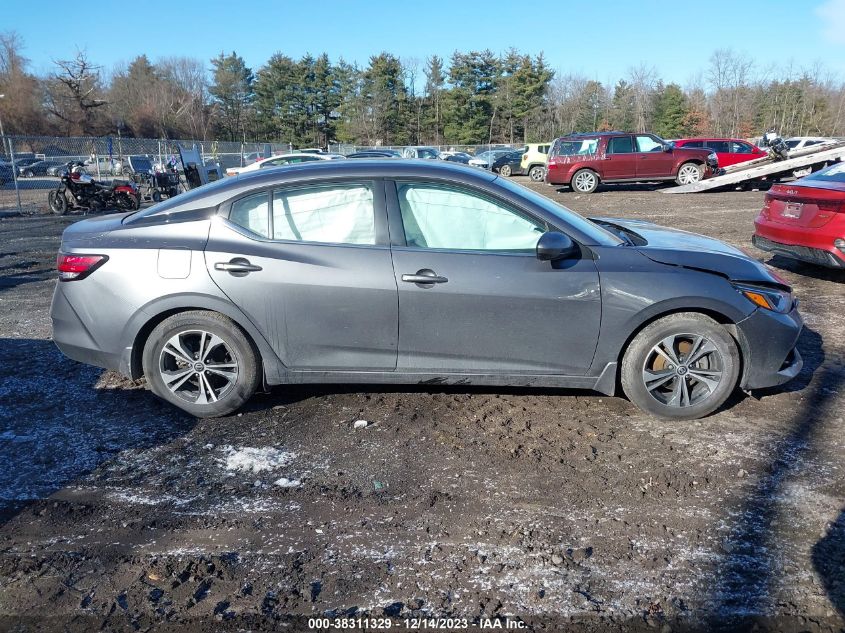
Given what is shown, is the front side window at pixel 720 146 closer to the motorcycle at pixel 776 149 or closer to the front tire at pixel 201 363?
the motorcycle at pixel 776 149

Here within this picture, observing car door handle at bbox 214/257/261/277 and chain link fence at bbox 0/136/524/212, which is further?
chain link fence at bbox 0/136/524/212

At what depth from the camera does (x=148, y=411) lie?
425cm

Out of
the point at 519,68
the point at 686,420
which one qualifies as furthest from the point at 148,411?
the point at 519,68

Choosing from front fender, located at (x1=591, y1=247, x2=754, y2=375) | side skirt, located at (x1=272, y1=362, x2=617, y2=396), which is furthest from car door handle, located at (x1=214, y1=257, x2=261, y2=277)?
front fender, located at (x1=591, y1=247, x2=754, y2=375)

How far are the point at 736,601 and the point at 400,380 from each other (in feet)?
7.23

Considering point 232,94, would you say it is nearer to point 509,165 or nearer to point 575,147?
point 509,165

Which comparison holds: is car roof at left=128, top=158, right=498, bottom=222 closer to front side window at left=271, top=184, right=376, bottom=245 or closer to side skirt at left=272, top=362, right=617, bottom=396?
front side window at left=271, top=184, right=376, bottom=245

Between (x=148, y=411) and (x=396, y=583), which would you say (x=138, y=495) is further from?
(x=396, y=583)

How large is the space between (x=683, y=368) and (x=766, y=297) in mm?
698

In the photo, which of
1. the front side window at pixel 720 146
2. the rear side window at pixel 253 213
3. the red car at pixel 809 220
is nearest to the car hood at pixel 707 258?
the rear side window at pixel 253 213

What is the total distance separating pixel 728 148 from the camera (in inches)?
965

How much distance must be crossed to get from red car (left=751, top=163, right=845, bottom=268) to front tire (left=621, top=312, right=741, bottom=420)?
12.7 ft

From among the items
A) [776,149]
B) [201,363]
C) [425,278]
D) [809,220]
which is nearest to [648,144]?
[776,149]

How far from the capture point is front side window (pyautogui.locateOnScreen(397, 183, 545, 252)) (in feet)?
13.1
